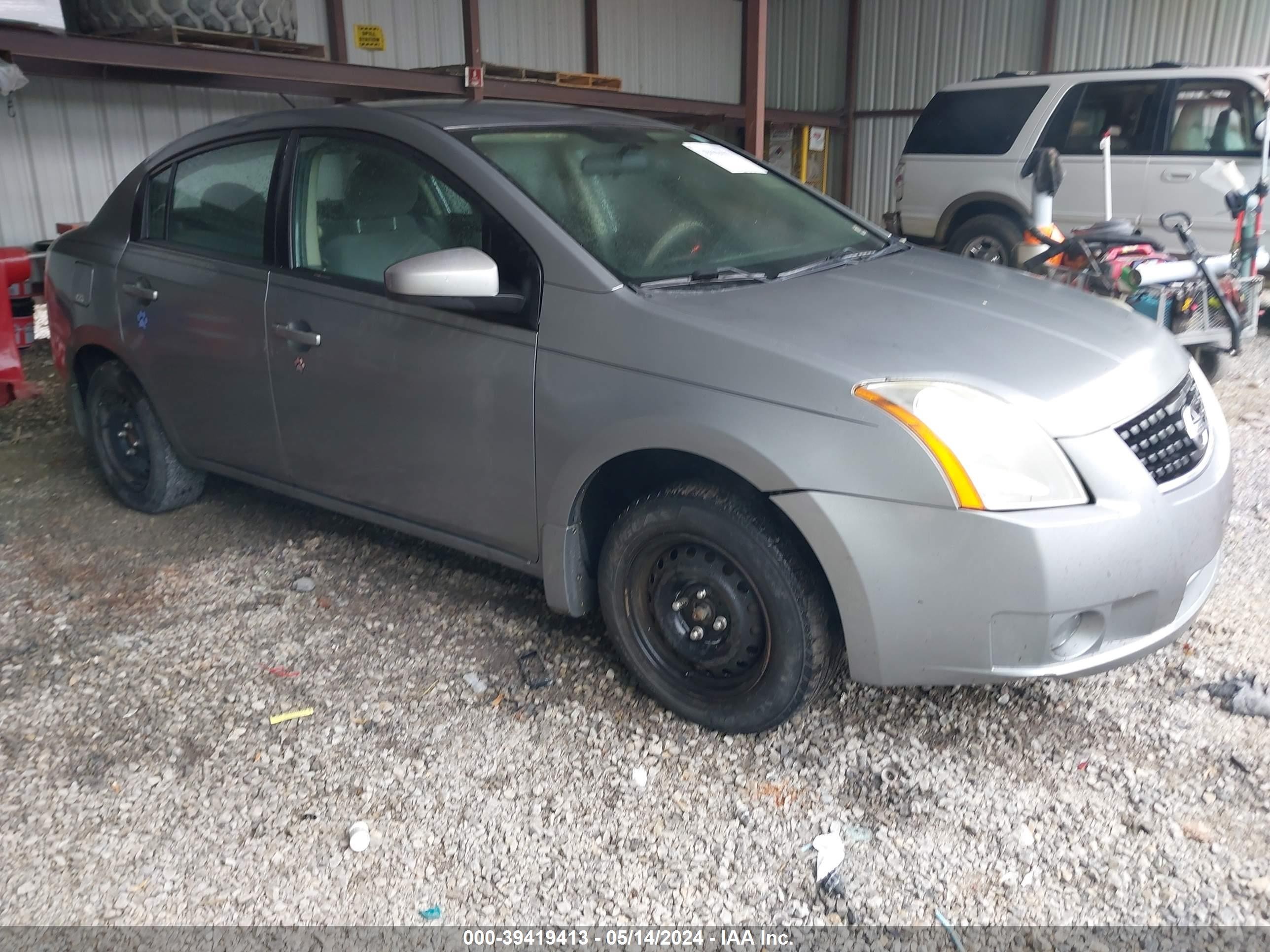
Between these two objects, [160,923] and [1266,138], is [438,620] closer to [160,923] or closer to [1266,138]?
[160,923]

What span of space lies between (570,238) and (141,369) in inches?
81.0

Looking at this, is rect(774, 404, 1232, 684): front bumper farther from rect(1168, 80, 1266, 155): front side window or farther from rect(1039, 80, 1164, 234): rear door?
rect(1168, 80, 1266, 155): front side window

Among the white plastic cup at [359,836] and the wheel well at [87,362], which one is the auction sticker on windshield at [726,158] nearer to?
the white plastic cup at [359,836]

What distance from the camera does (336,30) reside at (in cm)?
966

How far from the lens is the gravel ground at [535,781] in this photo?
2.15m

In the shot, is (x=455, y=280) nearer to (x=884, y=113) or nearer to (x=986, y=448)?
(x=986, y=448)

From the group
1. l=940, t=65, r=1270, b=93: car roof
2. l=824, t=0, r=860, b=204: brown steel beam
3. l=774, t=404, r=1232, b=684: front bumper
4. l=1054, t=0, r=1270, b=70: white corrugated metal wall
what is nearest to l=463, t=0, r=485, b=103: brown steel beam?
l=940, t=65, r=1270, b=93: car roof

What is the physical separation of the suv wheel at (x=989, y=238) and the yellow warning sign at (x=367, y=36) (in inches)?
234

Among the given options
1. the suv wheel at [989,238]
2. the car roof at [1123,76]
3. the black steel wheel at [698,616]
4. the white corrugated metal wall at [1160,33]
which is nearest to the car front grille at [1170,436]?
the black steel wheel at [698,616]

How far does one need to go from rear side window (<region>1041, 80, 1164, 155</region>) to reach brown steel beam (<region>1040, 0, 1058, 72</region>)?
195 inches

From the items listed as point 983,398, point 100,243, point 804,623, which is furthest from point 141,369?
point 983,398

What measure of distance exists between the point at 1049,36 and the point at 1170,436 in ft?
39.9

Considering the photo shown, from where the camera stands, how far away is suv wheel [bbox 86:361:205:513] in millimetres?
4012

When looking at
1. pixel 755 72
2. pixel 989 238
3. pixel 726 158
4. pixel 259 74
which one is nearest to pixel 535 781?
pixel 726 158
